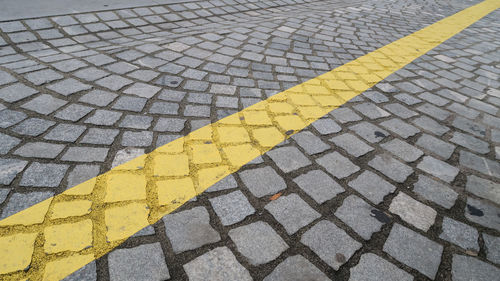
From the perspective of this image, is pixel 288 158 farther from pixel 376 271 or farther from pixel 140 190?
pixel 140 190

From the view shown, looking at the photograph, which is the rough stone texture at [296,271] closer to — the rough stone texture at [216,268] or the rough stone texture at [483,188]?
the rough stone texture at [216,268]

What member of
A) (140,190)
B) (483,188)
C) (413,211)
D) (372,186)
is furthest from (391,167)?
(140,190)

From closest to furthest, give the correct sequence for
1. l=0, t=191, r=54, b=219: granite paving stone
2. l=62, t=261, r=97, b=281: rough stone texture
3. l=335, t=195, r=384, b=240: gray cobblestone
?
l=62, t=261, r=97, b=281: rough stone texture
l=0, t=191, r=54, b=219: granite paving stone
l=335, t=195, r=384, b=240: gray cobblestone

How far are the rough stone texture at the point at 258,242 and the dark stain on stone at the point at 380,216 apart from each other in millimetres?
638

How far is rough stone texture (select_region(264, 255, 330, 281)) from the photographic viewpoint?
1451 millimetres

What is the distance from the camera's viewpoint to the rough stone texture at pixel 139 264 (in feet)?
4.57

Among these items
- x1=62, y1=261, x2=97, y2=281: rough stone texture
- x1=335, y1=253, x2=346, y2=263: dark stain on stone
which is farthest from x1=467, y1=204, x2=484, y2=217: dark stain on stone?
x1=62, y1=261, x2=97, y2=281: rough stone texture

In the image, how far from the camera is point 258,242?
1.60 m

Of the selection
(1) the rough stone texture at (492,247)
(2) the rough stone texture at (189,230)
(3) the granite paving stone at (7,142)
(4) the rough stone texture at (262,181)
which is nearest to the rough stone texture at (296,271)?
(2) the rough stone texture at (189,230)

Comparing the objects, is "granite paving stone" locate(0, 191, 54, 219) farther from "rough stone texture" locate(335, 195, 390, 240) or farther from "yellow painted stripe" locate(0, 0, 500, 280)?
"rough stone texture" locate(335, 195, 390, 240)

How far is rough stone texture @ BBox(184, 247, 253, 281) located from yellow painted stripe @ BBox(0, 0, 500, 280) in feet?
1.25

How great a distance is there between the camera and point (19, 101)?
246 centimetres

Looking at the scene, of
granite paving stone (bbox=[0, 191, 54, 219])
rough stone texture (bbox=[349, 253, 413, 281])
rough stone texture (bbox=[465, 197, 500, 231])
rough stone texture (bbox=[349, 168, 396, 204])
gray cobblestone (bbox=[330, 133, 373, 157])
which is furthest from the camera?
gray cobblestone (bbox=[330, 133, 373, 157])

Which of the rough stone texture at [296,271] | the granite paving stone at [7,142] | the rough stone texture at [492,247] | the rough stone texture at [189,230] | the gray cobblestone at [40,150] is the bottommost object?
the rough stone texture at [492,247]
